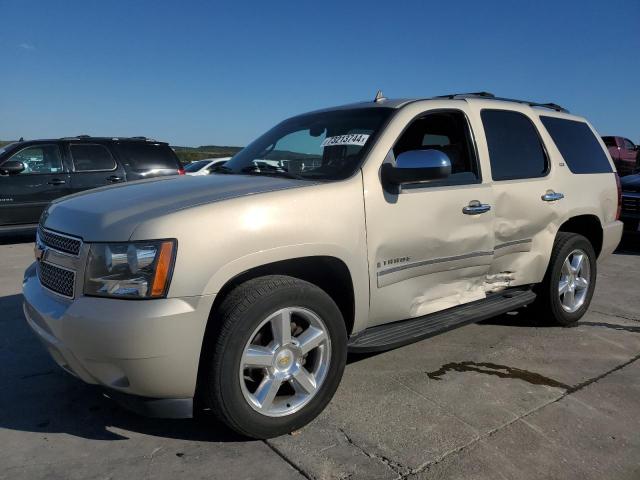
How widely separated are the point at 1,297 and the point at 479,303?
467 cm

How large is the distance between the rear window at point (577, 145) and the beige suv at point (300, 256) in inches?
6.4

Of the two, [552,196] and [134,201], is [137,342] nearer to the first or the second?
[134,201]

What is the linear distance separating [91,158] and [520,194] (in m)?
7.65

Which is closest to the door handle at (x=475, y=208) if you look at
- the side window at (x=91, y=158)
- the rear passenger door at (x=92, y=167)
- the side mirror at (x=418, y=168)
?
the side mirror at (x=418, y=168)

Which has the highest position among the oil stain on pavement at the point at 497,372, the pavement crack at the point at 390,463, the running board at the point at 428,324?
the running board at the point at 428,324

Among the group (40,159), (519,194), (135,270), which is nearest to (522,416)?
(519,194)

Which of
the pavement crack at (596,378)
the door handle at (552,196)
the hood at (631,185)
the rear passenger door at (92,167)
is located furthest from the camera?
the rear passenger door at (92,167)

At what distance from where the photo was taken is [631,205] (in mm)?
8539

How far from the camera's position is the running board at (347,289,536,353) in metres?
3.07

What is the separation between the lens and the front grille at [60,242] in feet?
8.39

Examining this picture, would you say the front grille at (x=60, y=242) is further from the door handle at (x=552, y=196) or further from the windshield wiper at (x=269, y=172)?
the door handle at (x=552, y=196)

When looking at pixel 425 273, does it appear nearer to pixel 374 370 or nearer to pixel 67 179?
pixel 374 370

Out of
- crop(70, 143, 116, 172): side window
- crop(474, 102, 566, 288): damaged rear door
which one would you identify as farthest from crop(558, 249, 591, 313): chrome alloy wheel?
crop(70, 143, 116, 172): side window

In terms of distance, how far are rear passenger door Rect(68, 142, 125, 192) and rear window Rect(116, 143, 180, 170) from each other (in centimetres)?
23
